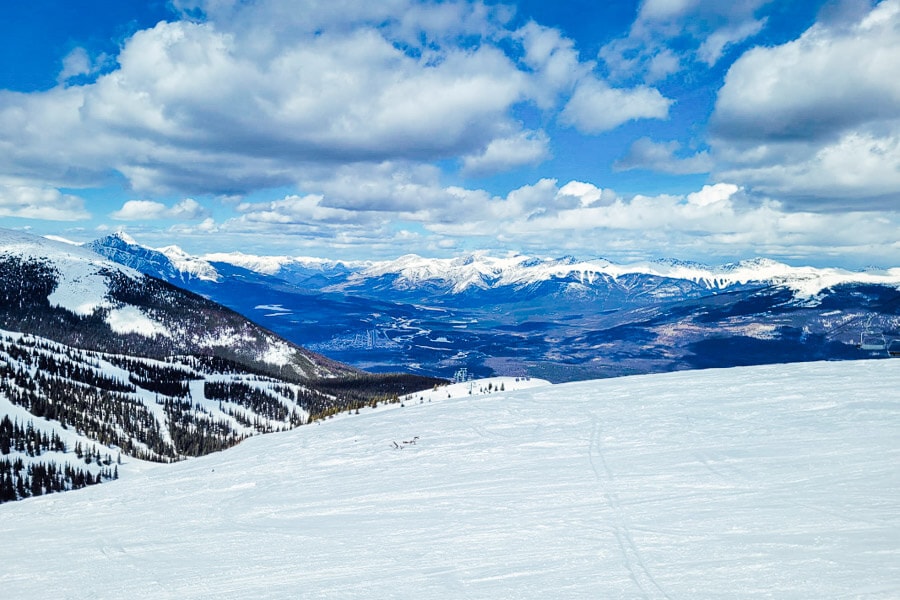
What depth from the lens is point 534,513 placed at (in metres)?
10.6

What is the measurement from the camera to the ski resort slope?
24.8 feet

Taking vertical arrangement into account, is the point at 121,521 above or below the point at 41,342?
below

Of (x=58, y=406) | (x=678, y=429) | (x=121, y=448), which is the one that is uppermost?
(x=678, y=429)

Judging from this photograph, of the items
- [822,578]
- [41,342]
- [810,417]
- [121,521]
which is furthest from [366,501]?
[41,342]

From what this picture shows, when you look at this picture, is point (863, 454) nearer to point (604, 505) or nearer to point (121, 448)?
point (604, 505)

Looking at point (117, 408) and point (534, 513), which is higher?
point (534, 513)

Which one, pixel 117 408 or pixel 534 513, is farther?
pixel 117 408

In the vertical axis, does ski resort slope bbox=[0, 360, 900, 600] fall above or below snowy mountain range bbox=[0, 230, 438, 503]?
above

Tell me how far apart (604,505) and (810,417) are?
9618 millimetres

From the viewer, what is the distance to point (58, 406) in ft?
334

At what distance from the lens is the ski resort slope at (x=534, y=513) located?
7570 millimetres

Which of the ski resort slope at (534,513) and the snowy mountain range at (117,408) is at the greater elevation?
the ski resort slope at (534,513)

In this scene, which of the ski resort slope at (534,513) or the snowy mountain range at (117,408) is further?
the snowy mountain range at (117,408)

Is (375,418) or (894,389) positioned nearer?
(894,389)
